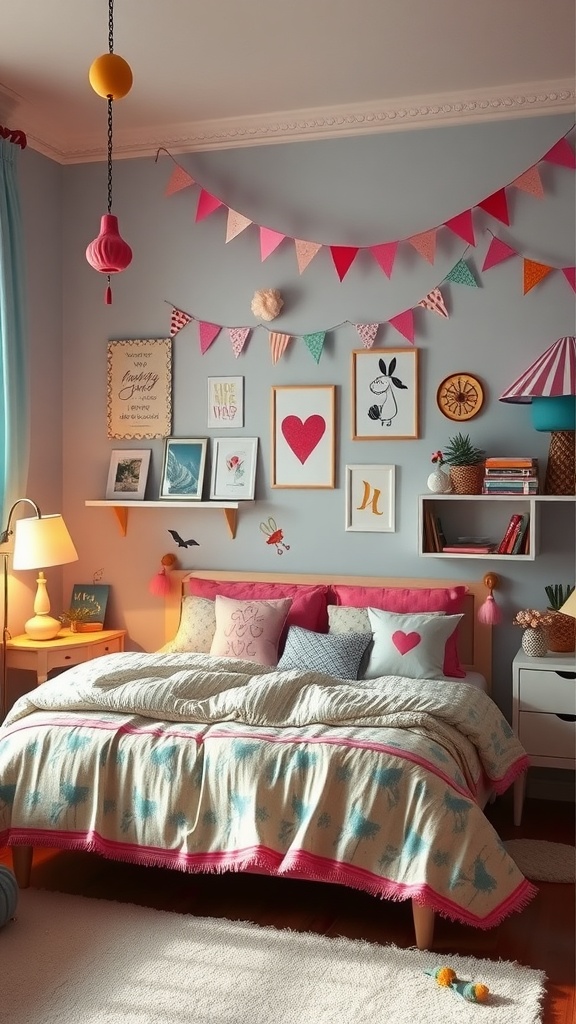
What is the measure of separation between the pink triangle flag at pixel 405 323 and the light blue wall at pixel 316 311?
0.04 m

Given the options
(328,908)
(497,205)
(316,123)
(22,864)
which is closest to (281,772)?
(328,908)

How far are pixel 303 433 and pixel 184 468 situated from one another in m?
0.59

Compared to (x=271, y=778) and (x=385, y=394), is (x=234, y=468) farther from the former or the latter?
(x=271, y=778)

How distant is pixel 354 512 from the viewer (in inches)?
175

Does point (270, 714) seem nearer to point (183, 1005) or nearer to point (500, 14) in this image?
point (183, 1005)

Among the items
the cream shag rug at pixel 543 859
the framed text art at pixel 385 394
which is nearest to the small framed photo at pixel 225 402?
the framed text art at pixel 385 394

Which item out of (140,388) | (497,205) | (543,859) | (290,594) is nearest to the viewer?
(543,859)

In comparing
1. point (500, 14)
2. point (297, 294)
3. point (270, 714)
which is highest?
point (500, 14)

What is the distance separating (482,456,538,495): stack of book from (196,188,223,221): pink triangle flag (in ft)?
5.63

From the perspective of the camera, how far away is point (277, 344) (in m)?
4.51

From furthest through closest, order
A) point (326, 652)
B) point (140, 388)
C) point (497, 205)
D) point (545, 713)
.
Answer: point (140, 388)
point (497, 205)
point (326, 652)
point (545, 713)

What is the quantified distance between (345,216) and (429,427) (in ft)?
3.30

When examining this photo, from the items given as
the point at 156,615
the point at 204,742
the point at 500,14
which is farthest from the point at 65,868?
the point at 500,14

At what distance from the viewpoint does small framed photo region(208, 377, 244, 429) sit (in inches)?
181
